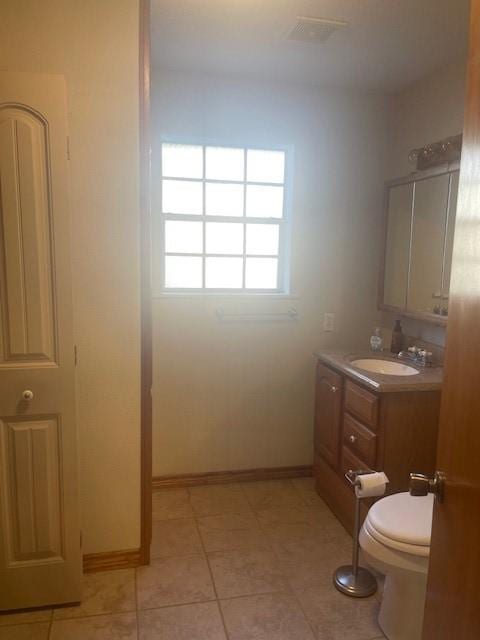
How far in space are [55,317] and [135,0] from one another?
4.28 feet

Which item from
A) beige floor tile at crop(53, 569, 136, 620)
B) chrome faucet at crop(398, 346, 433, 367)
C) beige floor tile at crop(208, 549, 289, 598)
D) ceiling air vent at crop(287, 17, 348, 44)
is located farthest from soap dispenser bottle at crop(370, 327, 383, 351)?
beige floor tile at crop(53, 569, 136, 620)

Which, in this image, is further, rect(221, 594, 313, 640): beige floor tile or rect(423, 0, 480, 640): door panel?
rect(221, 594, 313, 640): beige floor tile

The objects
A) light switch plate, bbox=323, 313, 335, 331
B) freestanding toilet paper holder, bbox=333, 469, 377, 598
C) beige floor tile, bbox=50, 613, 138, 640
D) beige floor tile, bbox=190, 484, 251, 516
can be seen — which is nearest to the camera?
beige floor tile, bbox=50, 613, 138, 640

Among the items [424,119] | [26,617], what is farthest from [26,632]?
[424,119]

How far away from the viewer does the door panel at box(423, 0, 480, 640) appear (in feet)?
3.01

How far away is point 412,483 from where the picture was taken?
3.54ft

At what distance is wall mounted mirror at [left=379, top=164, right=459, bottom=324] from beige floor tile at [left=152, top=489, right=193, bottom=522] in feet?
5.65

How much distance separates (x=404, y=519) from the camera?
1.83 m

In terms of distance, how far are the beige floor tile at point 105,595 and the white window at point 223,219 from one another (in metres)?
1.57

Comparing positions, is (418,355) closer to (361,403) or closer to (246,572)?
(361,403)

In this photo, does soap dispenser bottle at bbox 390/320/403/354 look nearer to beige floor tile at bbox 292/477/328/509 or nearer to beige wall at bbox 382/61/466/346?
beige wall at bbox 382/61/466/346

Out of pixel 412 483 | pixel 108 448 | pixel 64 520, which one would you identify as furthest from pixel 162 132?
pixel 412 483

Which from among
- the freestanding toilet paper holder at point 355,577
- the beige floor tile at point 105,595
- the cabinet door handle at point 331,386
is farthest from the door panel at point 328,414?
the beige floor tile at point 105,595

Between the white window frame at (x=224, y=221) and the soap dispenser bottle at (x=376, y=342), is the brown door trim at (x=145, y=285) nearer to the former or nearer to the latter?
the white window frame at (x=224, y=221)
